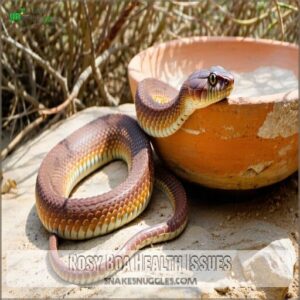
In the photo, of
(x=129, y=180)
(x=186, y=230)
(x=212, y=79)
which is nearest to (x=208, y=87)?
(x=212, y=79)

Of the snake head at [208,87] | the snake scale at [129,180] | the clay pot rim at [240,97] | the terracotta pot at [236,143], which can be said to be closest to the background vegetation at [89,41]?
the clay pot rim at [240,97]

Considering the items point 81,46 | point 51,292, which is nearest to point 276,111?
point 51,292

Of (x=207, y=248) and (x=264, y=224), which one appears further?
(x=264, y=224)

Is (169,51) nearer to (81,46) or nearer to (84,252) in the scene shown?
(81,46)

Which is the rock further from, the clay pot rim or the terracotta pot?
the clay pot rim

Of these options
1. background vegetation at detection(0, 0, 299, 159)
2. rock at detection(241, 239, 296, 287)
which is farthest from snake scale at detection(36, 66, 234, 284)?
background vegetation at detection(0, 0, 299, 159)

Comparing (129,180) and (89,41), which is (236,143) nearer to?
(129,180)
